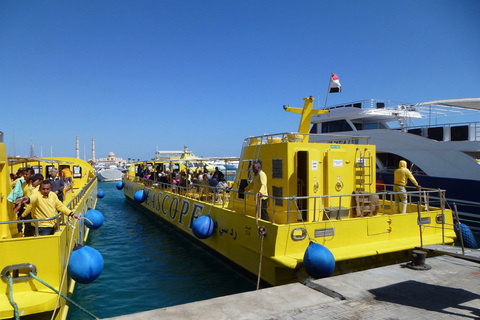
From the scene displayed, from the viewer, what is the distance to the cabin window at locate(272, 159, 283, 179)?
8375 millimetres

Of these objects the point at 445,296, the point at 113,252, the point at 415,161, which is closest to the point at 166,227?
the point at 113,252

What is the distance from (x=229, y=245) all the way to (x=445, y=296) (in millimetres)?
5164

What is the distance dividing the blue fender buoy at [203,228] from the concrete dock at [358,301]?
404cm

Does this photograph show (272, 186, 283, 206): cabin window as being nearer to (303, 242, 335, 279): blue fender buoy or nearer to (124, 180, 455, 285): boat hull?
(124, 180, 455, 285): boat hull

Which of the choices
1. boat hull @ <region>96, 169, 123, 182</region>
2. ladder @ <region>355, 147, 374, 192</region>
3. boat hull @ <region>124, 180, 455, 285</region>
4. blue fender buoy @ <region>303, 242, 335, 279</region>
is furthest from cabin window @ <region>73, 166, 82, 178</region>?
boat hull @ <region>96, 169, 123, 182</region>

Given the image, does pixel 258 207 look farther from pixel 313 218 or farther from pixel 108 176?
pixel 108 176

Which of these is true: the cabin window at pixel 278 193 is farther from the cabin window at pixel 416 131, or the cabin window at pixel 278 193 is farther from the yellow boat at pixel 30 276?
the cabin window at pixel 416 131

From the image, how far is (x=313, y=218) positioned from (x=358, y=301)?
10.1 feet

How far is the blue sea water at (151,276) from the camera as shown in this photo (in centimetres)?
760

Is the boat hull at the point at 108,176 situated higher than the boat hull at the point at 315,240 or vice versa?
the boat hull at the point at 315,240

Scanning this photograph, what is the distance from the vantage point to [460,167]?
17.4 m

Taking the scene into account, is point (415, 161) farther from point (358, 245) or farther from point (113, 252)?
point (113, 252)

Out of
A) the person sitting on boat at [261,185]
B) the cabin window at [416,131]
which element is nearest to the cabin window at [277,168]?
the person sitting on boat at [261,185]

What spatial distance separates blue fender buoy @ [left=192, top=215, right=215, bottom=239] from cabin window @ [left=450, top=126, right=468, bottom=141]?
50.3 ft
